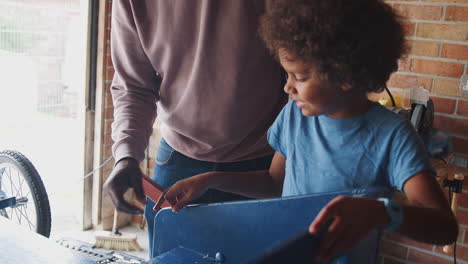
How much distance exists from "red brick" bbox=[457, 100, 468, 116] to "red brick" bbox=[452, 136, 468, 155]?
11 cm

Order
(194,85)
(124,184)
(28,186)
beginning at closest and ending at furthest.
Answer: (124,184) < (194,85) < (28,186)

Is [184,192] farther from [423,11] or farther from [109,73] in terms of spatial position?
[109,73]

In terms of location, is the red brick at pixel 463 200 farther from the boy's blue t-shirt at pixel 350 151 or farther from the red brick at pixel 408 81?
the boy's blue t-shirt at pixel 350 151

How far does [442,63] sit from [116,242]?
74.1 inches

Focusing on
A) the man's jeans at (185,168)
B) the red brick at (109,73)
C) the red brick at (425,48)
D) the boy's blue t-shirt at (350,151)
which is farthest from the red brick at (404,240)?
the red brick at (109,73)

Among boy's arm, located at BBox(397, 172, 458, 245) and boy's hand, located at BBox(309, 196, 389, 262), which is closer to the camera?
boy's hand, located at BBox(309, 196, 389, 262)

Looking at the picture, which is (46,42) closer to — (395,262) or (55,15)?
(55,15)

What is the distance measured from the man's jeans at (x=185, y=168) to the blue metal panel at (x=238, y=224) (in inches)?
11.2

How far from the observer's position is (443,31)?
2.06m

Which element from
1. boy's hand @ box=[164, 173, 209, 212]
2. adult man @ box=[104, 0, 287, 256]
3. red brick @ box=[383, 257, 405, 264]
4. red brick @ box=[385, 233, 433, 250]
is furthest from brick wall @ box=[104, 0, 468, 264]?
boy's hand @ box=[164, 173, 209, 212]

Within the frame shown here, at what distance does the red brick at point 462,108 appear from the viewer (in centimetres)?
208

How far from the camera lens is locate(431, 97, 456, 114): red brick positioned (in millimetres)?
2104

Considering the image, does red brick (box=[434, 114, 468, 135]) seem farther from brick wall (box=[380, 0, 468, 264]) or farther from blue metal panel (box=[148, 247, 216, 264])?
blue metal panel (box=[148, 247, 216, 264])

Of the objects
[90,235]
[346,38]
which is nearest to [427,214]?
[346,38]
